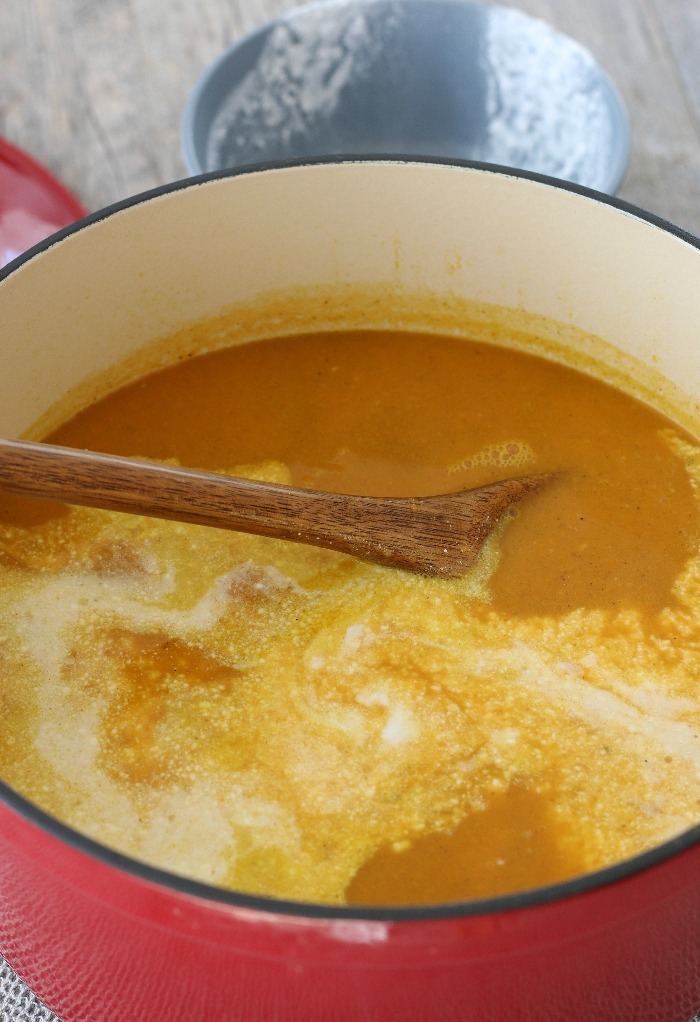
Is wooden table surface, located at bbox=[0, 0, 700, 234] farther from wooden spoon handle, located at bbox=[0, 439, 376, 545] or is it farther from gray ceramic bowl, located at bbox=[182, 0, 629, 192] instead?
wooden spoon handle, located at bbox=[0, 439, 376, 545]

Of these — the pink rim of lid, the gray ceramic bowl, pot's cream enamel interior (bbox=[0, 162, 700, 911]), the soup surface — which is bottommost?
the soup surface

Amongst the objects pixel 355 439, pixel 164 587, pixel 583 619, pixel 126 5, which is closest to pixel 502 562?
pixel 583 619

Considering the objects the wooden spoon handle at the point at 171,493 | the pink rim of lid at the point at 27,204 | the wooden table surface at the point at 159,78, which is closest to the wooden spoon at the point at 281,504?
the wooden spoon handle at the point at 171,493

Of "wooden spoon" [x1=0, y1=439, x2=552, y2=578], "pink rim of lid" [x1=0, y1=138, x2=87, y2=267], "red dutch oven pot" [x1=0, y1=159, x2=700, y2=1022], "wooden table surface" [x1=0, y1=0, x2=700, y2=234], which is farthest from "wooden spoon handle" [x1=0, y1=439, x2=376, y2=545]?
"wooden table surface" [x1=0, y1=0, x2=700, y2=234]

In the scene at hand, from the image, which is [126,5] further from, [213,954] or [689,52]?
[213,954]

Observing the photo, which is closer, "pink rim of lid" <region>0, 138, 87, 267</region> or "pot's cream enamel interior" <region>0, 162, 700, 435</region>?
"pot's cream enamel interior" <region>0, 162, 700, 435</region>

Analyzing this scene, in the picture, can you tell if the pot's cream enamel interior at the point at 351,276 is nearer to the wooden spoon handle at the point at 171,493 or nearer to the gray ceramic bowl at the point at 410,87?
the wooden spoon handle at the point at 171,493

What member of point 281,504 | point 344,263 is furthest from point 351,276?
point 281,504

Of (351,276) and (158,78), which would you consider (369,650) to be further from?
(158,78)
